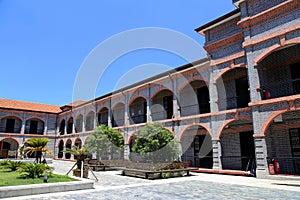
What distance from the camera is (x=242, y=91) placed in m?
15.5

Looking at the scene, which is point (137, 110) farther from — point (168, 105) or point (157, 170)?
point (157, 170)

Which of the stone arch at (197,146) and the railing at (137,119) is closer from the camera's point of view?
the stone arch at (197,146)

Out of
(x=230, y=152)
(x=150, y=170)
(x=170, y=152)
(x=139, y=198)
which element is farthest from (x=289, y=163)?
(x=139, y=198)

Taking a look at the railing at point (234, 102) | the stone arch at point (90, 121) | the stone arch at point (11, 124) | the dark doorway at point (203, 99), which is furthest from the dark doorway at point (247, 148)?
the stone arch at point (11, 124)

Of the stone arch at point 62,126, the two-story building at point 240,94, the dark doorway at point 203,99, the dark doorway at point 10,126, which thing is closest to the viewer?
the two-story building at point 240,94

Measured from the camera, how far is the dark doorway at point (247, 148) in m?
14.7

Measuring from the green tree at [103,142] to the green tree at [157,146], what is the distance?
5.68 meters

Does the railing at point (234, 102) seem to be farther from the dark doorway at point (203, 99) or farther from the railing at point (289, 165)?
the railing at point (289, 165)

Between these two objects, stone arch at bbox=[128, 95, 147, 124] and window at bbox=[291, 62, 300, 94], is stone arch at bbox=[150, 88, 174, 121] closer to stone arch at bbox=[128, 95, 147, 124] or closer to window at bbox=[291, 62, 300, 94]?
stone arch at bbox=[128, 95, 147, 124]

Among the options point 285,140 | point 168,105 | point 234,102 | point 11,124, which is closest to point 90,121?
point 11,124

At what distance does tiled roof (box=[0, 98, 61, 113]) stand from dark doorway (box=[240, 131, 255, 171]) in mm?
30083

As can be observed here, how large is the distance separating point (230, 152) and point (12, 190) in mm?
13117

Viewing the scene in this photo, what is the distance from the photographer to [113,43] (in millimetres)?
17359

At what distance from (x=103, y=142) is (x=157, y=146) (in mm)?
6838
